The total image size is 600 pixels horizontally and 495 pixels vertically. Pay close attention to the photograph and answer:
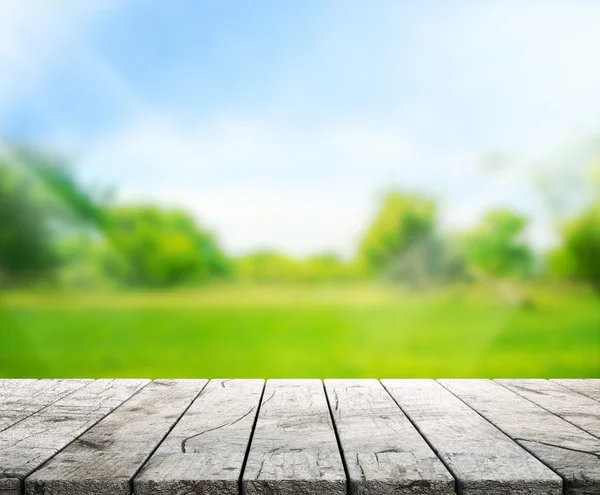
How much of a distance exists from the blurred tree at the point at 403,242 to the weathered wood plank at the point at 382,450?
368cm

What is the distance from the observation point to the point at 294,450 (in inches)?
39.6

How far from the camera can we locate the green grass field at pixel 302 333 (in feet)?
16.2

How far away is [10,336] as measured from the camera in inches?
206

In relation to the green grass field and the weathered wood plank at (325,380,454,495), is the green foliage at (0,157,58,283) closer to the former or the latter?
the green grass field

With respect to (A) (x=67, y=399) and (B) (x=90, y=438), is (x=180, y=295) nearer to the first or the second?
(A) (x=67, y=399)

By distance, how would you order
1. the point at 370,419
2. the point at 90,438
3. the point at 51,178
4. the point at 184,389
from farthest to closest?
the point at 51,178
the point at 184,389
the point at 370,419
the point at 90,438

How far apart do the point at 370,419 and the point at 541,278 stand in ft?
14.1

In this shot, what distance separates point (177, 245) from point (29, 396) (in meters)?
3.99

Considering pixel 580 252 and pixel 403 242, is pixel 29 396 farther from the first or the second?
pixel 580 252

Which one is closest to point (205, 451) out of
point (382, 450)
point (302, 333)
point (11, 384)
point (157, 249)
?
point (382, 450)

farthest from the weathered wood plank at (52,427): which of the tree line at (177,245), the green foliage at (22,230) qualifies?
the green foliage at (22,230)

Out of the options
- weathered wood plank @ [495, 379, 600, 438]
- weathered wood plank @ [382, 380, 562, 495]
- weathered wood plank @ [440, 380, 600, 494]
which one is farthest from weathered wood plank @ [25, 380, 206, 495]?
weathered wood plank @ [495, 379, 600, 438]

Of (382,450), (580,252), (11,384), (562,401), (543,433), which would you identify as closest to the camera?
(382,450)

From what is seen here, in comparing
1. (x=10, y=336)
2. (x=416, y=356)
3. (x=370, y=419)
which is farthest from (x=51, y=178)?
(x=370, y=419)
